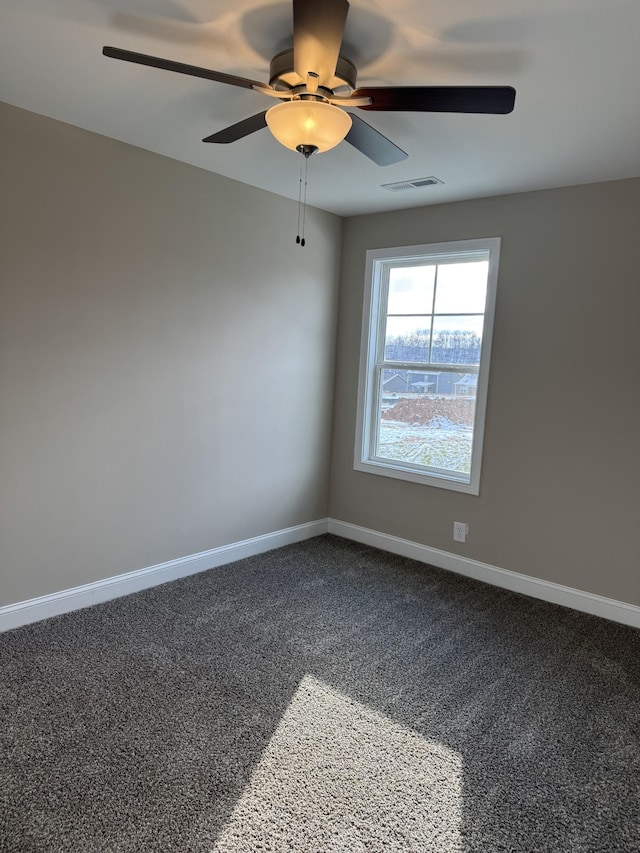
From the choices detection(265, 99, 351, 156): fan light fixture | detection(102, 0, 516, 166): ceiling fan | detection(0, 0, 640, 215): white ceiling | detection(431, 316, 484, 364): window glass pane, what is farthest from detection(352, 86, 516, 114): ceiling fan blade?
detection(431, 316, 484, 364): window glass pane

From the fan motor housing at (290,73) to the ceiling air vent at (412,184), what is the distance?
1352 mm

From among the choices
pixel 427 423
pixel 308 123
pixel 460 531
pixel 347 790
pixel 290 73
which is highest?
pixel 290 73

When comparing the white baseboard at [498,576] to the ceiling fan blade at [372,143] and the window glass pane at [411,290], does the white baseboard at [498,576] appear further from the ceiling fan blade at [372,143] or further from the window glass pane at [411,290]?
the ceiling fan blade at [372,143]

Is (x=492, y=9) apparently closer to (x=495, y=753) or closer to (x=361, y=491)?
(x=495, y=753)

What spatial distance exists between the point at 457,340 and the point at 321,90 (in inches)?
90.7

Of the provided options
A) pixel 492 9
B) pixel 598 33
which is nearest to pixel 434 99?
pixel 492 9

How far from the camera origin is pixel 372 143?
7.16 ft

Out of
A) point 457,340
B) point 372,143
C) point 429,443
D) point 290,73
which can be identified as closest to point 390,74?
point 372,143

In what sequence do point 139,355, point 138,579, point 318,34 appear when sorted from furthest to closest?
point 138,579, point 139,355, point 318,34

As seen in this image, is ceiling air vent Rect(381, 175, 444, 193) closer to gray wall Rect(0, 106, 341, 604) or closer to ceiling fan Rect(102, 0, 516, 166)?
gray wall Rect(0, 106, 341, 604)

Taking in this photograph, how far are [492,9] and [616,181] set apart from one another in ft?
5.97

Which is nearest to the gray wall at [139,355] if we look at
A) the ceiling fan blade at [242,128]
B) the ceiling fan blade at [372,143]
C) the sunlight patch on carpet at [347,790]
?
the ceiling fan blade at [242,128]

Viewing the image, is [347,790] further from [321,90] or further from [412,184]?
[412,184]

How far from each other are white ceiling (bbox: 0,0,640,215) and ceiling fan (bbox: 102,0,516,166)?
0.17m
